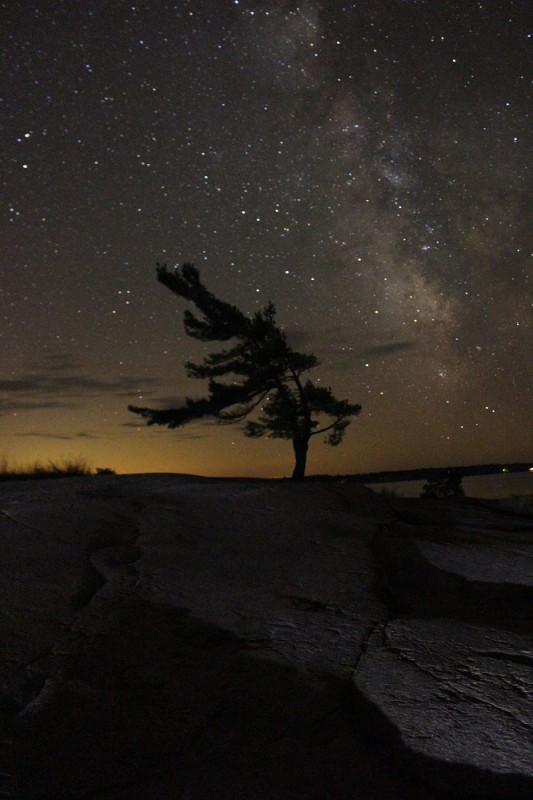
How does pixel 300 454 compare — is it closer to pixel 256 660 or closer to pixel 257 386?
pixel 257 386

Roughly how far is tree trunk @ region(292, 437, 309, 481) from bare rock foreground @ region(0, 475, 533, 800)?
11352 mm

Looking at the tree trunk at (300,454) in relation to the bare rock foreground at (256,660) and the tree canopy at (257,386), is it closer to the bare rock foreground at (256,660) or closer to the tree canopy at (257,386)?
the tree canopy at (257,386)

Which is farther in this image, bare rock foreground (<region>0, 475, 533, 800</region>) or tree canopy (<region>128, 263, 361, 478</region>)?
tree canopy (<region>128, 263, 361, 478</region>)

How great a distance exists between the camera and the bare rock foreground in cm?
219

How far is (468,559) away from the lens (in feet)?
16.2

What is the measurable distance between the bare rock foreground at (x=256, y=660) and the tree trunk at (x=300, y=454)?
447 inches

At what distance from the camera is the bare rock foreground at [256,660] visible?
7.18ft

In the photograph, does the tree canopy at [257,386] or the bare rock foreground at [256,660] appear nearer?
the bare rock foreground at [256,660]

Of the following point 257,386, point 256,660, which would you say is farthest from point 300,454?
point 256,660

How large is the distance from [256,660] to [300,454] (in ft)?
46.4

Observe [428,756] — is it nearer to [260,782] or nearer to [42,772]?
[260,782]

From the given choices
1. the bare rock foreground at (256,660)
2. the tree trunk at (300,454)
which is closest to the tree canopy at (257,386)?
the tree trunk at (300,454)

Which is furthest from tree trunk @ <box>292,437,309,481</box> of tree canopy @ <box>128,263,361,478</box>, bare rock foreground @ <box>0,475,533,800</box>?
bare rock foreground @ <box>0,475,533,800</box>

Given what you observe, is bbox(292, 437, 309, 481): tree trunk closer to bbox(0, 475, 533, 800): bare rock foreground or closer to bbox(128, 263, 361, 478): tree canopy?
bbox(128, 263, 361, 478): tree canopy
